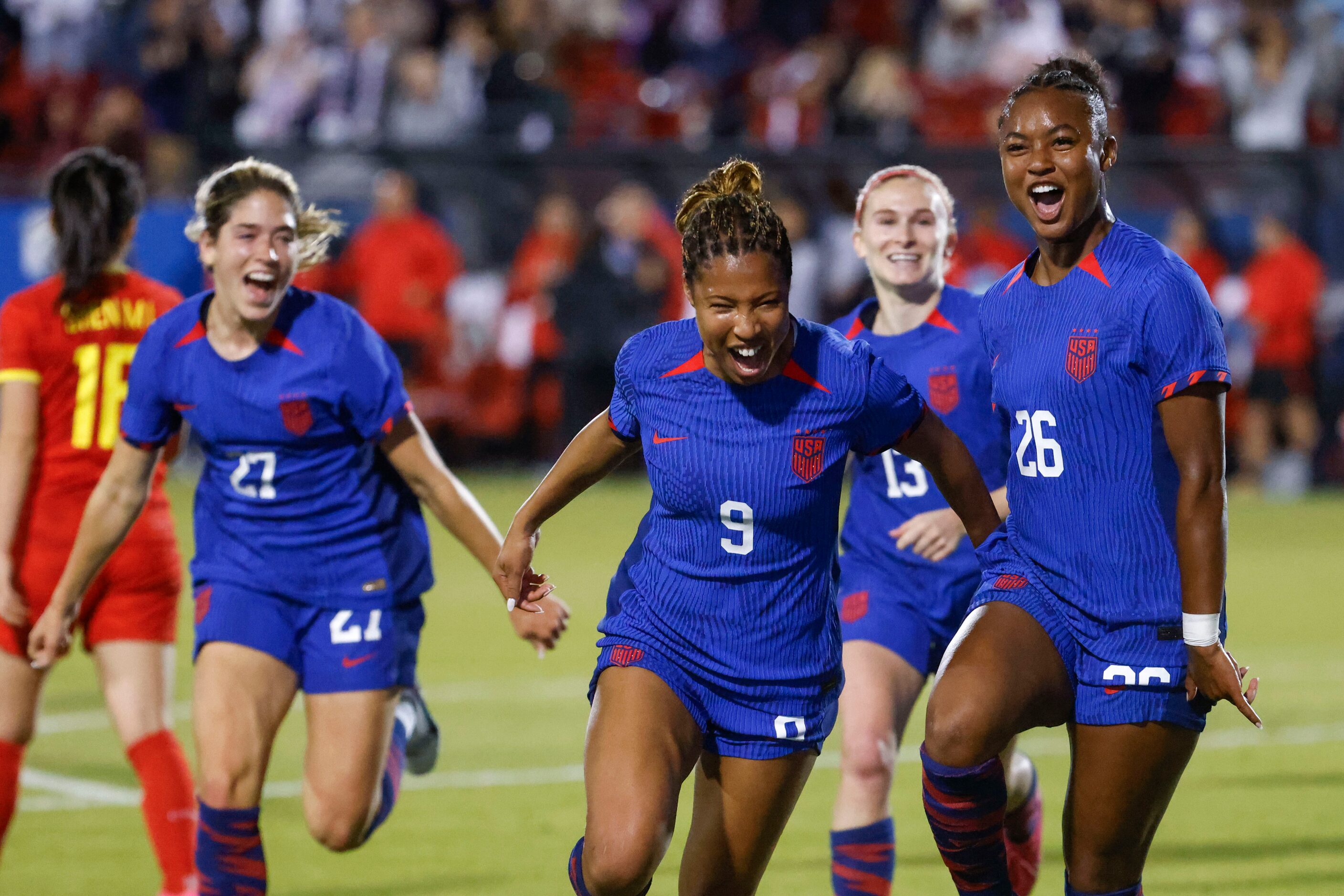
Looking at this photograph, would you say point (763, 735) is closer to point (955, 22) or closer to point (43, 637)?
point (43, 637)

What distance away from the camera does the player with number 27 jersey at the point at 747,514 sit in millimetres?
4285

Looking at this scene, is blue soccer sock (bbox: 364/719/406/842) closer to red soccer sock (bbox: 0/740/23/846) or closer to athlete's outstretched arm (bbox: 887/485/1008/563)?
red soccer sock (bbox: 0/740/23/846)

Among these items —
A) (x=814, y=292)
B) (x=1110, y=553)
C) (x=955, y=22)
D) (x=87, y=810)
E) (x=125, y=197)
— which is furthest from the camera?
(x=955, y=22)

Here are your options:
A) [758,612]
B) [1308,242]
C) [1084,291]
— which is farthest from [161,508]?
[1308,242]

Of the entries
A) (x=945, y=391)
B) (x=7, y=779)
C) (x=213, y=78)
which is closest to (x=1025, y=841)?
(x=945, y=391)

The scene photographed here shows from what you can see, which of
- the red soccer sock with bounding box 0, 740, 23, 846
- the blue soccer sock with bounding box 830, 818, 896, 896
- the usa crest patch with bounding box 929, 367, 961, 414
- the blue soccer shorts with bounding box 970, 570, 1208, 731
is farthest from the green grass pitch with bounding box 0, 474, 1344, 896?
the blue soccer shorts with bounding box 970, 570, 1208, 731

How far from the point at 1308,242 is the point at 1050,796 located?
→ 10326mm

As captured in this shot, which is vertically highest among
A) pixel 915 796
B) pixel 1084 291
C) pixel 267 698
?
pixel 1084 291

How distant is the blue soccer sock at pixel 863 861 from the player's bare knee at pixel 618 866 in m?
1.15

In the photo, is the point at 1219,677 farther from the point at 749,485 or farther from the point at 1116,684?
the point at 749,485

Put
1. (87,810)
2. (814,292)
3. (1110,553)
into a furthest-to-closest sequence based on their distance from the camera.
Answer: (814,292), (87,810), (1110,553)

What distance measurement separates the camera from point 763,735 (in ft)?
14.2

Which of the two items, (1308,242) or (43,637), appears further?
(1308,242)

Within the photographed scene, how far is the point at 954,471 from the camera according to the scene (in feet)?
14.7
